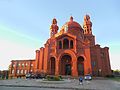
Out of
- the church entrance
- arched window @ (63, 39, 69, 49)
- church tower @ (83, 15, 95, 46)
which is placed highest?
church tower @ (83, 15, 95, 46)

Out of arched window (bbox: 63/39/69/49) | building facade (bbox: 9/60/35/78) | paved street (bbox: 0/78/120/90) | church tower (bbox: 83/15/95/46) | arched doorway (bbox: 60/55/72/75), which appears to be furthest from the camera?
building facade (bbox: 9/60/35/78)

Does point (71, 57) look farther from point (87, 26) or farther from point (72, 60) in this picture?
point (87, 26)

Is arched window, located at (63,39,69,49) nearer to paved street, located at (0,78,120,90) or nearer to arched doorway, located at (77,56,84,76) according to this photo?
arched doorway, located at (77,56,84,76)

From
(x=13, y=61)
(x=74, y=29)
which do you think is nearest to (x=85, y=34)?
(x=74, y=29)

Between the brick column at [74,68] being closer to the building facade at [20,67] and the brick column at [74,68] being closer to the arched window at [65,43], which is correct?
the arched window at [65,43]

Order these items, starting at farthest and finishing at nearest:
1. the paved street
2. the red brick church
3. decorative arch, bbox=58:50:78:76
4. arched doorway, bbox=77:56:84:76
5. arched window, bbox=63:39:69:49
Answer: arched window, bbox=63:39:69:49, arched doorway, bbox=77:56:84:76, the red brick church, decorative arch, bbox=58:50:78:76, the paved street

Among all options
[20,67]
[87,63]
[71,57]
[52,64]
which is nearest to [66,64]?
[71,57]

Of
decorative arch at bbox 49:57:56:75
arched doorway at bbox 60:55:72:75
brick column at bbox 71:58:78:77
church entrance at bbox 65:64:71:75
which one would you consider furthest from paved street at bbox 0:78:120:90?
church entrance at bbox 65:64:71:75

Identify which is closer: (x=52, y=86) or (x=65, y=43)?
(x=52, y=86)

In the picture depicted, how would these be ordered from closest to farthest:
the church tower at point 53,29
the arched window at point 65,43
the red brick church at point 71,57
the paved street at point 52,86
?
the paved street at point 52,86
the red brick church at point 71,57
the arched window at point 65,43
the church tower at point 53,29

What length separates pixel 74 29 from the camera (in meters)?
52.2

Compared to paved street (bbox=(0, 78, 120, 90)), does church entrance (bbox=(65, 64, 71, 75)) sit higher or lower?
higher

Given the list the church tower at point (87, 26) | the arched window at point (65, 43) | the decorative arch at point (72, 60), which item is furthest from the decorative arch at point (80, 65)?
the church tower at point (87, 26)

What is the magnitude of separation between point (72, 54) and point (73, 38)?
5466 millimetres
